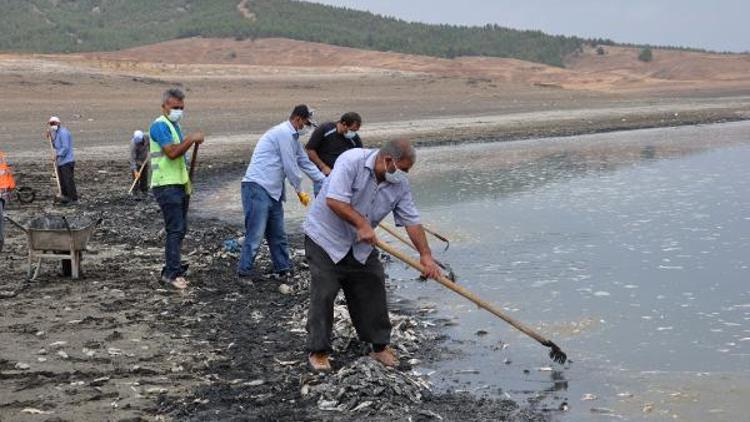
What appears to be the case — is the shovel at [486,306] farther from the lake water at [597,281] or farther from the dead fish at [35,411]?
the dead fish at [35,411]

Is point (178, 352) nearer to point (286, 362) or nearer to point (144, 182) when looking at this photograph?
point (286, 362)

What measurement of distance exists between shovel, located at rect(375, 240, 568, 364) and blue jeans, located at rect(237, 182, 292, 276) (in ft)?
7.80

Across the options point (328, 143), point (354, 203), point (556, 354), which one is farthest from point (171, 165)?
point (556, 354)

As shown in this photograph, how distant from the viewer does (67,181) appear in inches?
611

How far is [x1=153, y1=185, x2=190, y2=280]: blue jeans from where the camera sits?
9258 mm

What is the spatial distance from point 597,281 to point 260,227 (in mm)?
3589

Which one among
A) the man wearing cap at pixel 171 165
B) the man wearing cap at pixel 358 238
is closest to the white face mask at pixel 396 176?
the man wearing cap at pixel 358 238

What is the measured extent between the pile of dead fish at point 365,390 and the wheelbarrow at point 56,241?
11.5 feet

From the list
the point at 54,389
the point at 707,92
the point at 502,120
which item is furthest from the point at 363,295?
the point at 707,92

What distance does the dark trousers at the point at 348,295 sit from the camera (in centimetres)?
720

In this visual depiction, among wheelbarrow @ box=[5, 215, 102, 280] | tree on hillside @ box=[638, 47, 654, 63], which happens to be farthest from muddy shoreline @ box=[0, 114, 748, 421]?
tree on hillside @ box=[638, 47, 654, 63]

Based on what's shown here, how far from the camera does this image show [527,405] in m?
7.11

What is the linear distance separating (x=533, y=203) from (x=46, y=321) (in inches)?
381

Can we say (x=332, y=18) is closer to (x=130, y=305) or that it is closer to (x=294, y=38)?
(x=294, y=38)
